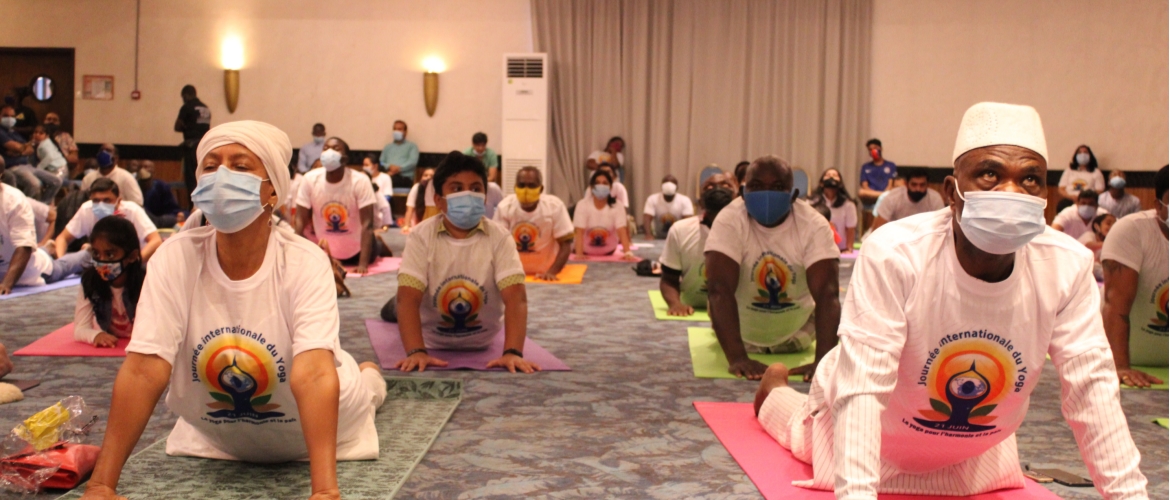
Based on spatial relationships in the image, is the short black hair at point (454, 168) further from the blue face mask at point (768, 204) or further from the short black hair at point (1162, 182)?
the short black hair at point (1162, 182)

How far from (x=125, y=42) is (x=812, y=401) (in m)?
13.3

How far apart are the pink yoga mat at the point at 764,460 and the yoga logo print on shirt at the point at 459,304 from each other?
3.56 feet

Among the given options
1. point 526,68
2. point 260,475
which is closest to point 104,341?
point 260,475

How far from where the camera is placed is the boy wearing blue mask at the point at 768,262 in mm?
4012

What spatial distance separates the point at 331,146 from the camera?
7285 mm

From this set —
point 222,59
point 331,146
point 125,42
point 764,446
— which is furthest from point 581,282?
point 125,42

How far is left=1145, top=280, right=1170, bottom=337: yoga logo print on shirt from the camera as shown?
4074 millimetres

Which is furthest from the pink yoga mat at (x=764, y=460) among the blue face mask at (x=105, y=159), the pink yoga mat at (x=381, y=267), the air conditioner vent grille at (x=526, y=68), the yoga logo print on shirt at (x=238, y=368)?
the air conditioner vent grille at (x=526, y=68)

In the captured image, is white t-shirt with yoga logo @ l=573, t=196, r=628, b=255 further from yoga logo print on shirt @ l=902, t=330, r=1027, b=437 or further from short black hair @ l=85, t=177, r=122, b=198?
yoga logo print on shirt @ l=902, t=330, r=1027, b=437

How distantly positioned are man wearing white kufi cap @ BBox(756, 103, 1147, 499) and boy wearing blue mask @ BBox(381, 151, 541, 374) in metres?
1.97

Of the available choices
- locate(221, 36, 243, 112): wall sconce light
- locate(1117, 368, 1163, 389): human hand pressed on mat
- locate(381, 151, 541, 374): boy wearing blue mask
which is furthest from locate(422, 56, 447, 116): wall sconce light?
locate(1117, 368, 1163, 389): human hand pressed on mat

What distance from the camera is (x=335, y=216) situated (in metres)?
7.44

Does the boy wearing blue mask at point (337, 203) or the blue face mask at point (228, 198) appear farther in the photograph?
the boy wearing blue mask at point (337, 203)

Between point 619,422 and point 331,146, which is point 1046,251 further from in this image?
point 331,146
